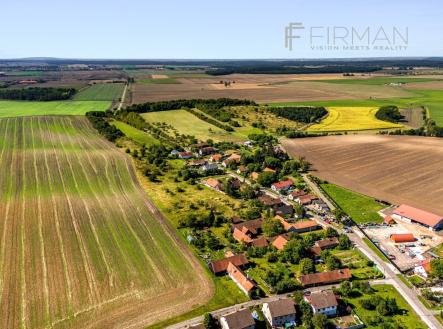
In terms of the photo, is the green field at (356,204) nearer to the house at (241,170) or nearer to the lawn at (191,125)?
the house at (241,170)

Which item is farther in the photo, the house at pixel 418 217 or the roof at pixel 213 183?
the roof at pixel 213 183

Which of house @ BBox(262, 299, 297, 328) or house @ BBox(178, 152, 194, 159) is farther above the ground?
house @ BBox(178, 152, 194, 159)

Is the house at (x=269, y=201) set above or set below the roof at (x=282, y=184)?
below

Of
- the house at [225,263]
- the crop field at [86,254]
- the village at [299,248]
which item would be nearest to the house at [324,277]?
the village at [299,248]

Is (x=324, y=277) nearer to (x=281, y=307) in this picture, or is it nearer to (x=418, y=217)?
(x=281, y=307)

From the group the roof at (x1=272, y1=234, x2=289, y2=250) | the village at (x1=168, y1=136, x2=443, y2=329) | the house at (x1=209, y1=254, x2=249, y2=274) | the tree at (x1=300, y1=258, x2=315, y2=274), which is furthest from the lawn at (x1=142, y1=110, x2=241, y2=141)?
the tree at (x1=300, y1=258, x2=315, y2=274)

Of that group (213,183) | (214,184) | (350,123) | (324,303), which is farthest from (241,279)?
(350,123)

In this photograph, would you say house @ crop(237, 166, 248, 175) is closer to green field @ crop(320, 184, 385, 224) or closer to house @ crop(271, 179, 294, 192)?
house @ crop(271, 179, 294, 192)

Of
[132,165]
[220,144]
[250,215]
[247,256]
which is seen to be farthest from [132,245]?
[220,144]
